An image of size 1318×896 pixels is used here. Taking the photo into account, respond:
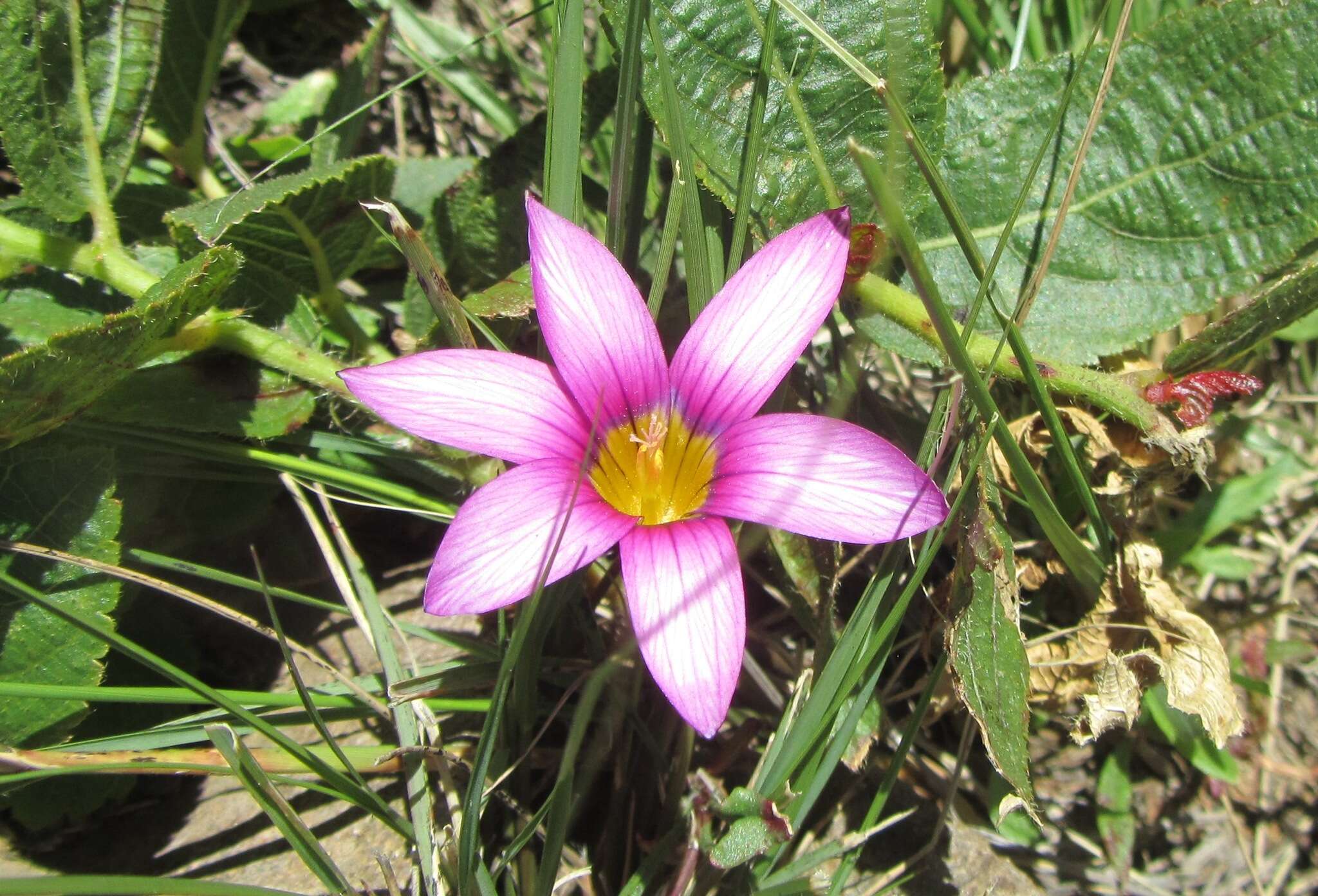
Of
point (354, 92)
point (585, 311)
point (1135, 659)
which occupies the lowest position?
point (1135, 659)

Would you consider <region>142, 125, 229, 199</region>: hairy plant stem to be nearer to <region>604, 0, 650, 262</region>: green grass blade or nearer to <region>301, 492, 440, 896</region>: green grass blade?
<region>301, 492, 440, 896</region>: green grass blade

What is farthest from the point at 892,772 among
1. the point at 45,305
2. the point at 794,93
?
the point at 45,305

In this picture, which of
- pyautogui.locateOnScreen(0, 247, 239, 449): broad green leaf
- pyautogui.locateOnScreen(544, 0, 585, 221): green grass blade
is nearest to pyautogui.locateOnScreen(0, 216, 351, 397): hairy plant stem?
pyautogui.locateOnScreen(0, 247, 239, 449): broad green leaf

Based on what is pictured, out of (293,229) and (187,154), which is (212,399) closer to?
(293,229)

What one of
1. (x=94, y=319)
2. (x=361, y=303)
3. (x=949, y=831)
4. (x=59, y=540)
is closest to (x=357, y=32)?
(x=361, y=303)

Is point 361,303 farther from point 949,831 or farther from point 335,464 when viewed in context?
point 949,831

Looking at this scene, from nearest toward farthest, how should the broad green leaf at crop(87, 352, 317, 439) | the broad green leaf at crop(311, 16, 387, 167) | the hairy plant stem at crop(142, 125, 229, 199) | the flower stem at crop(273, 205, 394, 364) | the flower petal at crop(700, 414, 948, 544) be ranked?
the flower petal at crop(700, 414, 948, 544)
the broad green leaf at crop(87, 352, 317, 439)
the flower stem at crop(273, 205, 394, 364)
the hairy plant stem at crop(142, 125, 229, 199)
the broad green leaf at crop(311, 16, 387, 167)

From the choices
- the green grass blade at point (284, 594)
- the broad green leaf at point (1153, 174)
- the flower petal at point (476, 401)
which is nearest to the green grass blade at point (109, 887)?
the green grass blade at point (284, 594)

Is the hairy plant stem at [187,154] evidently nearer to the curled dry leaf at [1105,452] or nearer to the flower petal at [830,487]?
the flower petal at [830,487]
